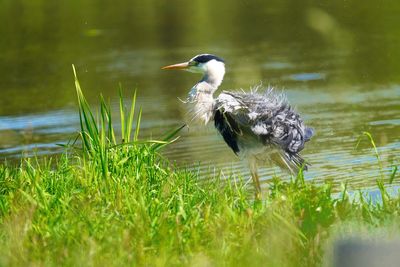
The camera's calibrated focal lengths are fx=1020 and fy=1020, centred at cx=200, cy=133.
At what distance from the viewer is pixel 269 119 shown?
7543 mm

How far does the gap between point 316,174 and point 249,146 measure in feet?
2.52

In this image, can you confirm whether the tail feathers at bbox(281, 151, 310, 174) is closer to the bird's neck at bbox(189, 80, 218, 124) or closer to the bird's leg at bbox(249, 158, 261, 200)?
the bird's leg at bbox(249, 158, 261, 200)

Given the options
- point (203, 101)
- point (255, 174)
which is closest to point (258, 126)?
point (255, 174)

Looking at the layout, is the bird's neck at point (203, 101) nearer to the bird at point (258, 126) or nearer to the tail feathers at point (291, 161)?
the bird at point (258, 126)

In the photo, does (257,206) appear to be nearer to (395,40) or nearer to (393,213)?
(393,213)

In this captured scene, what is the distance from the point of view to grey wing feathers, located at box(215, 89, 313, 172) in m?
7.52

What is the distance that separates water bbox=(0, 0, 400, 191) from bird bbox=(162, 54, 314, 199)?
36cm

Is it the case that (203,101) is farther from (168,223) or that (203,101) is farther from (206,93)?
(168,223)

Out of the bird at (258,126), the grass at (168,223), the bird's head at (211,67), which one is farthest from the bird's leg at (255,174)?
the grass at (168,223)

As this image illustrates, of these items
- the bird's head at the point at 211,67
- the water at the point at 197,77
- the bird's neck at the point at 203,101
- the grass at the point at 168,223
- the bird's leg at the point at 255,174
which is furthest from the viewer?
the water at the point at 197,77

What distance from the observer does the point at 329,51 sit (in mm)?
14711

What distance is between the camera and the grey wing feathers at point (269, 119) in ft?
24.7

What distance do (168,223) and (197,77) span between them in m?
8.73

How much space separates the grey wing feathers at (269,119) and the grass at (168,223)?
4.07 ft
